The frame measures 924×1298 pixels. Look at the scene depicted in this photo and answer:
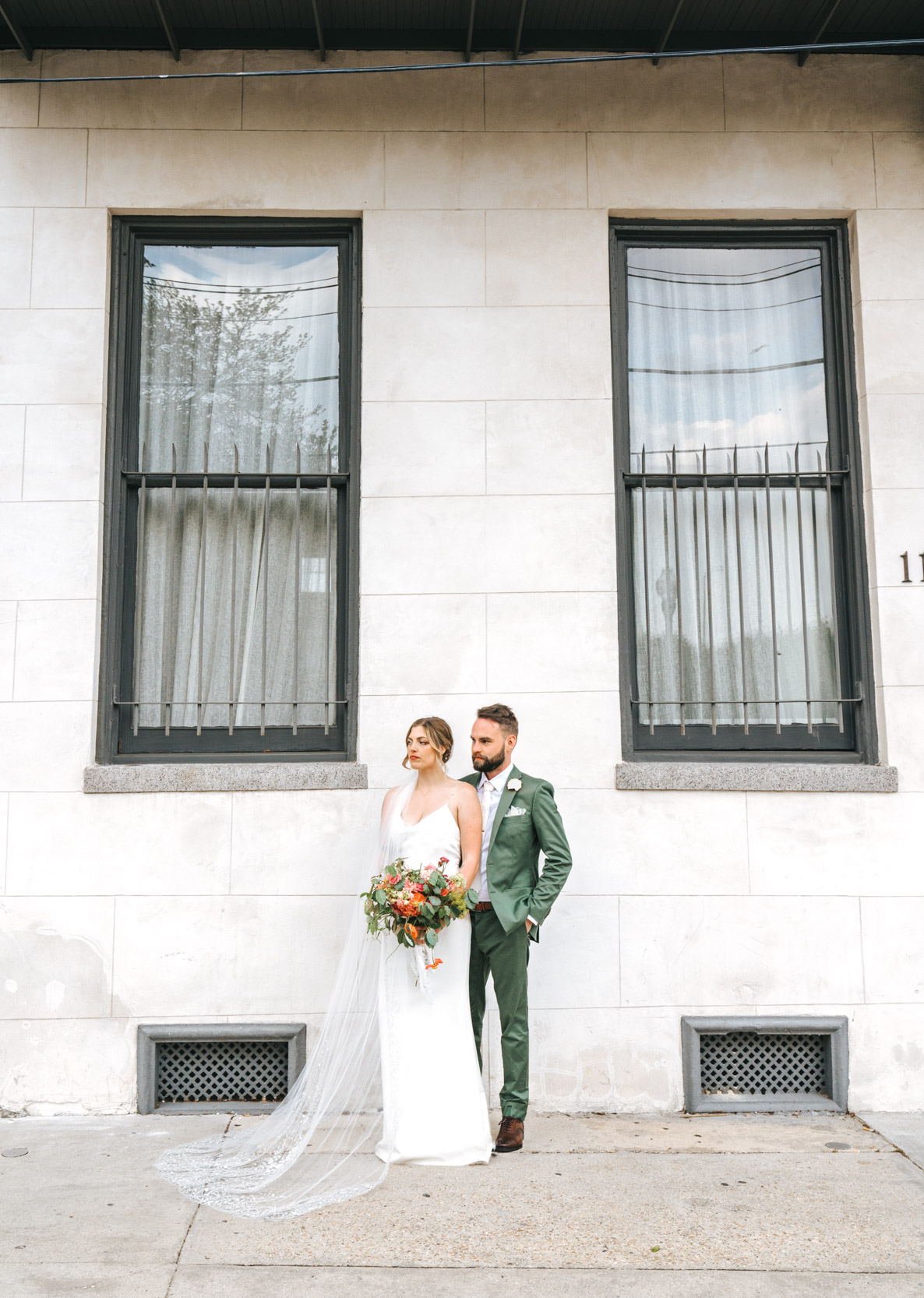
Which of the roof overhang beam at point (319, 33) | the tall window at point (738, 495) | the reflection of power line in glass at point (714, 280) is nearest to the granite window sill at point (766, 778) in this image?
the tall window at point (738, 495)

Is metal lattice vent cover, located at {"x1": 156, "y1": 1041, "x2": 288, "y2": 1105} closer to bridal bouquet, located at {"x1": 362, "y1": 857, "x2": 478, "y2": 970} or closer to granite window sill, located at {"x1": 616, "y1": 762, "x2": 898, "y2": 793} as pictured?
bridal bouquet, located at {"x1": 362, "y1": 857, "x2": 478, "y2": 970}

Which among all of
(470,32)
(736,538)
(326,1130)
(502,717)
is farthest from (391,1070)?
(470,32)

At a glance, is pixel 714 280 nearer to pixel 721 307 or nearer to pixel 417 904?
pixel 721 307

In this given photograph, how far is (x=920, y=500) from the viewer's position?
5891mm

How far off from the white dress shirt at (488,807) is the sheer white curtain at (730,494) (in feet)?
4.10

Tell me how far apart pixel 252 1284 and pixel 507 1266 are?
0.91 metres

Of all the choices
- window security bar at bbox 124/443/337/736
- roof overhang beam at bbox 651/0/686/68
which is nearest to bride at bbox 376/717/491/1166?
window security bar at bbox 124/443/337/736

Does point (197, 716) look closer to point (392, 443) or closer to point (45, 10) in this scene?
point (392, 443)

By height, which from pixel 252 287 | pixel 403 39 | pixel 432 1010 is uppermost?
pixel 403 39

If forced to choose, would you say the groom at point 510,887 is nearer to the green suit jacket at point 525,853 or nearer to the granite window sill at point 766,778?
the green suit jacket at point 525,853

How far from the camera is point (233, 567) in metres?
6.05

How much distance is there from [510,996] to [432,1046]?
17.9 inches

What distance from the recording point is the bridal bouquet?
15.1ft

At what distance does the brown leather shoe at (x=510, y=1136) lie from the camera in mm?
4820
